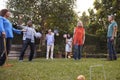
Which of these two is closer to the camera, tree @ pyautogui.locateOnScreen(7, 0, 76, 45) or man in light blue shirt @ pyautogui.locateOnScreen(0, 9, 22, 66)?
man in light blue shirt @ pyautogui.locateOnScreen(0, 9, 22, 66)

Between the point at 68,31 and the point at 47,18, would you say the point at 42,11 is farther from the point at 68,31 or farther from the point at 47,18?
the point at 68,31

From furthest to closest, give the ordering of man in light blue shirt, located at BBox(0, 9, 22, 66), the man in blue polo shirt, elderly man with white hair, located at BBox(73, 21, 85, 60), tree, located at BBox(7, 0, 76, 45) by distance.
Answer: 1. tree, located at BBox(7, 0, 76, 45)
2. elderly man with white hair, located at BBox(73, 21, 85, 60)
3. the man in blue polo shirt
4. man in light blue shirt, located at BBox(0, 9, 22, 66)

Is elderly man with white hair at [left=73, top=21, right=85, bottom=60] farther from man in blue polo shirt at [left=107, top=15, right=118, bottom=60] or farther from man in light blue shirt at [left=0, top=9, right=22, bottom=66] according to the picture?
man in light blue shirt at [left=0, top=9, right=22, bottom=66]

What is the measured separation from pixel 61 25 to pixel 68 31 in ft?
3.81

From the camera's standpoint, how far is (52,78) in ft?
25.9

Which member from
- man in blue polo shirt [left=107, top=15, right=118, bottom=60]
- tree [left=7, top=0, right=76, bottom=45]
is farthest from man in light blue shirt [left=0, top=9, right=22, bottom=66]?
tree [left=7, top=0, right=76, bottom=45]

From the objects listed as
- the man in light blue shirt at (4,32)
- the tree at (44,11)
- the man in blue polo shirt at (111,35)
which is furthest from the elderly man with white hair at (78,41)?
the tree at (44,11)

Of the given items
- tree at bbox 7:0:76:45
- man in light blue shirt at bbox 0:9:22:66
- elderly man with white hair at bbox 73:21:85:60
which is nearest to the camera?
man in light blue shirt at bbox 0:9:22:66

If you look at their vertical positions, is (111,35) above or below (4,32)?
below

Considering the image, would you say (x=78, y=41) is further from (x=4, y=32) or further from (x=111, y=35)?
(x=4, y=32)

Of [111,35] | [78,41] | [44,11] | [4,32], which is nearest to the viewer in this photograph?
[4,32]

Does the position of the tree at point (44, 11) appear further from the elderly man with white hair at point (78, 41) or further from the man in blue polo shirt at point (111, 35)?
the man in blue polo shirt at point (111, 35)

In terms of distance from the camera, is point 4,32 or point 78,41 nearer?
point 4,32

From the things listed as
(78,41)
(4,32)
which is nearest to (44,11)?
(78,41)
